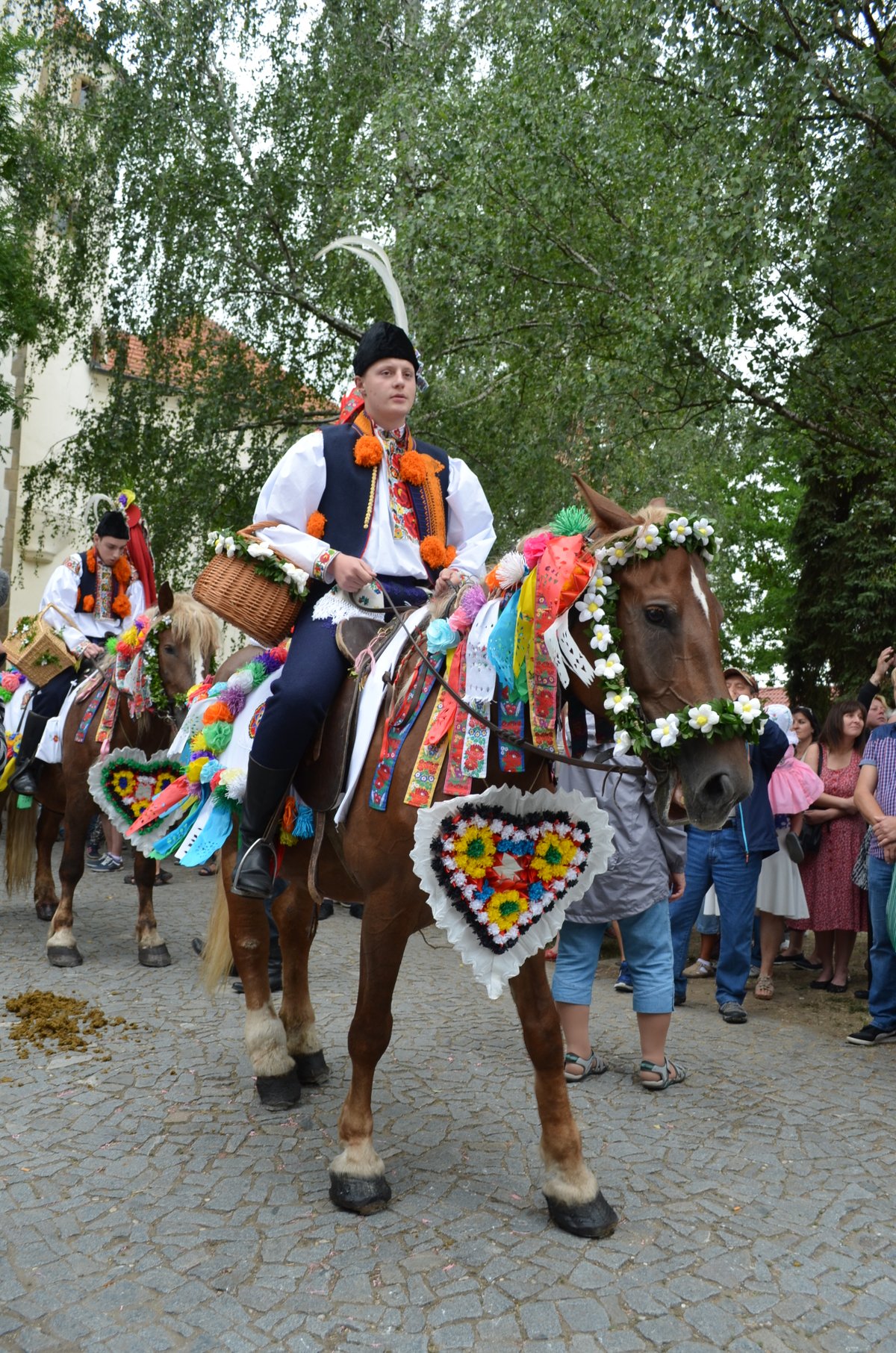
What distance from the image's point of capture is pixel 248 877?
4.11m

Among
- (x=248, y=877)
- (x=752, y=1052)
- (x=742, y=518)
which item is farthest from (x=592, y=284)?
(x=742, y=518)

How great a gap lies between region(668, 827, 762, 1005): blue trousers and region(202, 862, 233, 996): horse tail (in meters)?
2.89

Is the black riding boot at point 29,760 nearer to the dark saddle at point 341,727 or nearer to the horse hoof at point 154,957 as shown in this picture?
the horse hoof at point 154,957

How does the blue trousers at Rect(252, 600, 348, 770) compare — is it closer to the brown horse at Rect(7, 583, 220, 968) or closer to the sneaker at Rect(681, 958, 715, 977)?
the brown horse at Rect(7, 583, 220, 968)

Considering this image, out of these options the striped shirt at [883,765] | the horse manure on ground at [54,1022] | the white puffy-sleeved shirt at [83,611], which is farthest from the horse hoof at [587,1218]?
the white puffy-sleeved shirt at [83,611]

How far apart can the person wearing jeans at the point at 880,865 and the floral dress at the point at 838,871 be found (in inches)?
33.6

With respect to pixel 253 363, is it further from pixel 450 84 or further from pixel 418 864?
pixel 418 864

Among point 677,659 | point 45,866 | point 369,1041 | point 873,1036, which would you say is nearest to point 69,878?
point 45,866

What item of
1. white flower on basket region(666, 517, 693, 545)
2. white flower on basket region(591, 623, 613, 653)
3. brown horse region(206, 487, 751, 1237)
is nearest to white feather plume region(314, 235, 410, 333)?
brown horse region(206, 487, 751, 1237)

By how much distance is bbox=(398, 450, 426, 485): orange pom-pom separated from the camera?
161 inches

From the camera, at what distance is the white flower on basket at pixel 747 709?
9.40 ft

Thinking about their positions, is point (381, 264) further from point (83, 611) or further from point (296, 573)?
point (83, 611)

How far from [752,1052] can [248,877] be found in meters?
3.32

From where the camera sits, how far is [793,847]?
7273mm
